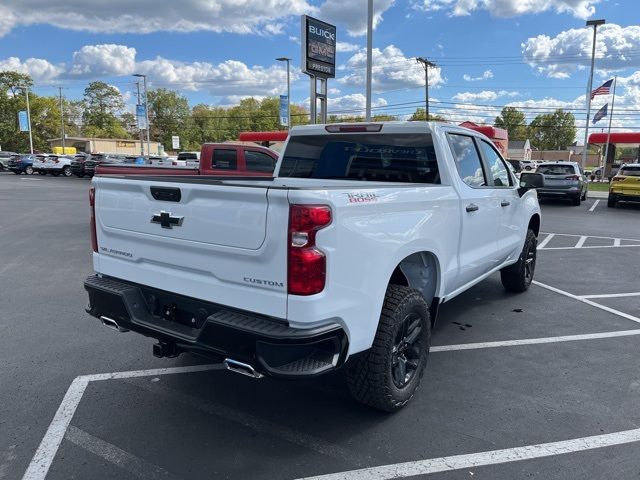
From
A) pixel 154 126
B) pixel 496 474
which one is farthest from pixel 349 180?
pixel 154 126

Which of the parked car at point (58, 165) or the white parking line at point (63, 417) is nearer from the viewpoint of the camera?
the white parking line at point (63, 417)

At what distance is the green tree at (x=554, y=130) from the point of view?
12019 cm

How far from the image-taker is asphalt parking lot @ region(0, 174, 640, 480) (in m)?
2.89

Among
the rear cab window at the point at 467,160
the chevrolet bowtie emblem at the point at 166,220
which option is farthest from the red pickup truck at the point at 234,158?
the chevrolet bowtie emblem at the point at 166,220

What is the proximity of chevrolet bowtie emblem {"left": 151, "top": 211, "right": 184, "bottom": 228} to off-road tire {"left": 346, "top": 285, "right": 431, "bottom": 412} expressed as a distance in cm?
135

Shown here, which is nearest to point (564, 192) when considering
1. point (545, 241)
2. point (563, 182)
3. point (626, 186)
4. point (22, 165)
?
point (563, 182)

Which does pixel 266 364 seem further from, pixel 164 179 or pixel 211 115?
pixel 211 115

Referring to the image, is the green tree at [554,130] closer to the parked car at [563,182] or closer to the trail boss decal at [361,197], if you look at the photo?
the parked car at [563,182]

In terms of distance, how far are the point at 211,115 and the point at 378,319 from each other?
408 feet

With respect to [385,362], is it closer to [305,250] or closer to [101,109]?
[305,250]

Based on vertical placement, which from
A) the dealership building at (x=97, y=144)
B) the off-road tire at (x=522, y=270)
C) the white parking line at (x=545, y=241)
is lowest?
the white parking line at (x=545, y=241)

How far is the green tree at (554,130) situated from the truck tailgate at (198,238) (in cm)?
13322

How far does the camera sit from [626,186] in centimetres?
1762

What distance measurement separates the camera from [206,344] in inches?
112
